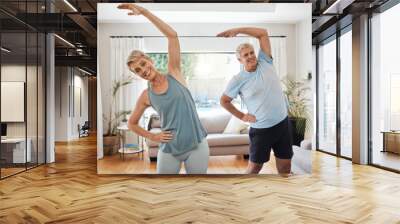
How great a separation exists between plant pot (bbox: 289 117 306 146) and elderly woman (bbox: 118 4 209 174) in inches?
45.8

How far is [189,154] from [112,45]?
1.74 meters

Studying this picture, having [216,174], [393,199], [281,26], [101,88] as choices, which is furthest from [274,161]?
[101,88]

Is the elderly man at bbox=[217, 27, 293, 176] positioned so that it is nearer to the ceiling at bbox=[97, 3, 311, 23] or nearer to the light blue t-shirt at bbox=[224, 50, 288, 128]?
the light blue t-shirt at bbox=[224, 50, 288, 128]

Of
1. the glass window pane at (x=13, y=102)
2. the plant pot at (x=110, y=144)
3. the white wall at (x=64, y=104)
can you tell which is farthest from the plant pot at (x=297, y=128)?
the white wall at (x=64, y=104)

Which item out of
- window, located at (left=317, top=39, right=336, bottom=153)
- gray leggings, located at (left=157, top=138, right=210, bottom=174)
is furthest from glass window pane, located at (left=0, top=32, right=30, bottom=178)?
window, located at (left=317, top=39, right=336, bottom=153)

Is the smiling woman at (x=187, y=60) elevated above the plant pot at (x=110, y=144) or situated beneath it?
elevated above

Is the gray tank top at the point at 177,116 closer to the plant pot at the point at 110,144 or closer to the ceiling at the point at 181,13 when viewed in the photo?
the plant pot at the point at 110,144

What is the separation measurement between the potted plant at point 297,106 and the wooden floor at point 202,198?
62 centimetres

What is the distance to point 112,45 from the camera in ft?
15.7

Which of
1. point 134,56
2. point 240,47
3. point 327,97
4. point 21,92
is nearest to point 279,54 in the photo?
point 240,47

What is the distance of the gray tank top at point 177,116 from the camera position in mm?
4594

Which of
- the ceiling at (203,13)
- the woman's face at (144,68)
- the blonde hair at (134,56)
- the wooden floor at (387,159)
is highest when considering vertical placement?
the ceiling at (203,13)

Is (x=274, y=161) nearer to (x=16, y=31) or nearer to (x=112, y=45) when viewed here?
(x=112, y=45)

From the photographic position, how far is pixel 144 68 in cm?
468
